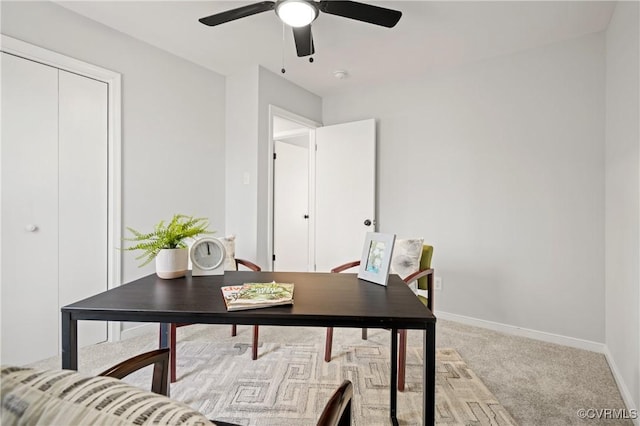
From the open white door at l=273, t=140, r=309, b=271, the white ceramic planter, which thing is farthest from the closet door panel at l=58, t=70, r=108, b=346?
the open white door at l=273, t=140, r=309, b=271

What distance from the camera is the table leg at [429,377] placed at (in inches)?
37.8

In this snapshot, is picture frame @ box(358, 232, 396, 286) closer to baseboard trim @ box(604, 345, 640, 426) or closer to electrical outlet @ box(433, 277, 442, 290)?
baseboard trim @ box(604, 345, 640, 426)

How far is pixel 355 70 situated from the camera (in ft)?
10.8

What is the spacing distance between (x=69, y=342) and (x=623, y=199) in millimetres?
2816

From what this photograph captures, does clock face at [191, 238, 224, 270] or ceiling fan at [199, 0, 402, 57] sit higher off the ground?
ceiling fan at [199, 0, 402, 57]

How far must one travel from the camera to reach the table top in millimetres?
1008

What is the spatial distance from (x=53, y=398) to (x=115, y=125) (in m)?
2.68

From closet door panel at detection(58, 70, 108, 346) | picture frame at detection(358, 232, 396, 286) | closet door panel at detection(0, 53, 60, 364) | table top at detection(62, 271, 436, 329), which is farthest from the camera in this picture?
closet door panel at detection(58, 70, 108, 346)

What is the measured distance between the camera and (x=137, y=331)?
2.73 metres

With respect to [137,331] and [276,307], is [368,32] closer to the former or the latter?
[276,307]

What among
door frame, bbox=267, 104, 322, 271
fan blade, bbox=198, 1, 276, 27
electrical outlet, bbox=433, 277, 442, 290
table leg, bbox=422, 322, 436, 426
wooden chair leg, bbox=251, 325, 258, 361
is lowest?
wooden chair leg, bbox=251, 325, 258, 361

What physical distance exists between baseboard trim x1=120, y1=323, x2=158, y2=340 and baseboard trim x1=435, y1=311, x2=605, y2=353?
8.54 feet

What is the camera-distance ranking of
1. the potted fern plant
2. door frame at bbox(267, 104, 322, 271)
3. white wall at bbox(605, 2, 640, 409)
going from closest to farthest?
the potted fern plant
white wall at bbox(605, 2, 640, 409)
door frame at bbox(267, 104, 322, 271)

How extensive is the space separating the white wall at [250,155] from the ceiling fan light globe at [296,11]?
4.74 feet
